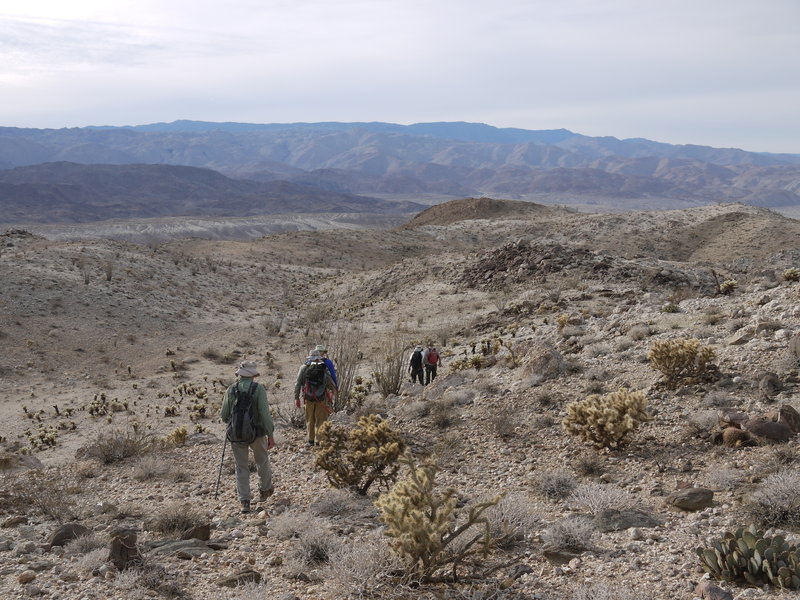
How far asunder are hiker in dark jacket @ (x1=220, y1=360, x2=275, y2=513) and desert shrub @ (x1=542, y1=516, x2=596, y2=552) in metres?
2.91

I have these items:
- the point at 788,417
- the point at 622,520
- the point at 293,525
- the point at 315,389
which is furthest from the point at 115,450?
the point at 788,417

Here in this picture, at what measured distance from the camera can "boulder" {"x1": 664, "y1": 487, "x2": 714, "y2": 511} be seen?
515cm

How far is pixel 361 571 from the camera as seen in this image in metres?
4.29

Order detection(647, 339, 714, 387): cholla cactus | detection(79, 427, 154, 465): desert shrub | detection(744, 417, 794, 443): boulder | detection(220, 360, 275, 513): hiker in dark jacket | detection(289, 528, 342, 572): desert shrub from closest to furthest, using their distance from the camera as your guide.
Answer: detection(289, 528, 342, 572): desert shrub
detection(744, 417, 794, 443): boulder
detection(220, 360, 275, 513): hiker in dark jacket
detection(647, 339, 714, 387): cholla cactus
detection(79, 427, 154, 465): desert shrub

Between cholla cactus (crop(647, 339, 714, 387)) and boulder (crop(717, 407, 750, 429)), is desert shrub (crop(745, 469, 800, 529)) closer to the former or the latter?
boulder (crop(717, 407, 750, 429))

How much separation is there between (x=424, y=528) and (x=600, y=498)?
196cm

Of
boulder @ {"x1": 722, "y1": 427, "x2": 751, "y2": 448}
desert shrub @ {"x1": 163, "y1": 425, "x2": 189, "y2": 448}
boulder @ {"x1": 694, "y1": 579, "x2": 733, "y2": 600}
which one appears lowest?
desert shrub @ {"x1": 163, "y1": 425, "x2": 189, "y2": 448}

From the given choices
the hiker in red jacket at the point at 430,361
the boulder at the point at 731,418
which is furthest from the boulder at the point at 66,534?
the hiker in red jacket at the point at 430,361

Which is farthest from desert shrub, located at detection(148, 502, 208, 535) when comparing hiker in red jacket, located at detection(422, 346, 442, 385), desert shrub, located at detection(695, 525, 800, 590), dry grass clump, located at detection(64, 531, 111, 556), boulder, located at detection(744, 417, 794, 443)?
hiker in red jacket, located at detection(422, 346, 442, 385)

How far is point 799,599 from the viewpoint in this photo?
12.1ft

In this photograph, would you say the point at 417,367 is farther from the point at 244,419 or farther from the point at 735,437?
the point at 735,437

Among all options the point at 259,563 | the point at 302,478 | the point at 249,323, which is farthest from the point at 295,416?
Result: the point at 249,323

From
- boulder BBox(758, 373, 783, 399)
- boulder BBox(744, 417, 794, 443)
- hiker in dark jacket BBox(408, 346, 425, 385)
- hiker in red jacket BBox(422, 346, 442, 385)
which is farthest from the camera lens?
hiker in red jacket BBox(422, 346, 442, 385)

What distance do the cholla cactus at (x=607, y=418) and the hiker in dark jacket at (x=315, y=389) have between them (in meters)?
3.05
